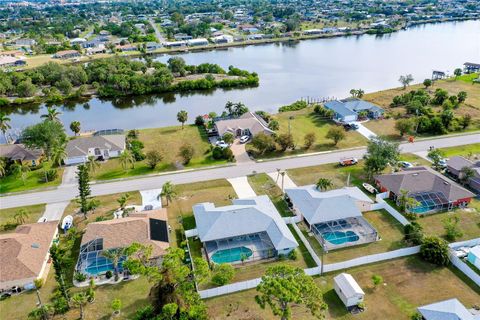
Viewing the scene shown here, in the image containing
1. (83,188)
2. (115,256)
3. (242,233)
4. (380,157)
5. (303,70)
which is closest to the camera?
(115,256)

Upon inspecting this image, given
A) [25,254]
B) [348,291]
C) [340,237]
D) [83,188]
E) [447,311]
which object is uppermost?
[83,188]

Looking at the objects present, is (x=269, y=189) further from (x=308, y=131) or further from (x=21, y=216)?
(x=21, y=216)

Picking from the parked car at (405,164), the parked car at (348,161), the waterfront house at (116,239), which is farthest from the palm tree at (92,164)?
the parked car at (405,164)

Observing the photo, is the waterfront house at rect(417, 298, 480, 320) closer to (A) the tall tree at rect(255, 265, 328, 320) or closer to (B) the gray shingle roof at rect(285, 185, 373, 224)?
(A) the tall tree at rect(255, 265, 328, 320)

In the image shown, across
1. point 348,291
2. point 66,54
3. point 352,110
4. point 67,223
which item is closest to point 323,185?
point 348,291

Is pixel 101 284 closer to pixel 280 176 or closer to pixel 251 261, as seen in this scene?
pixel 251 261

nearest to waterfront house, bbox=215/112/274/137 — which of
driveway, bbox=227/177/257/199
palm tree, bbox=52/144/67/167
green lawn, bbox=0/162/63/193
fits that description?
driveway, bbox=227/177/257/199
